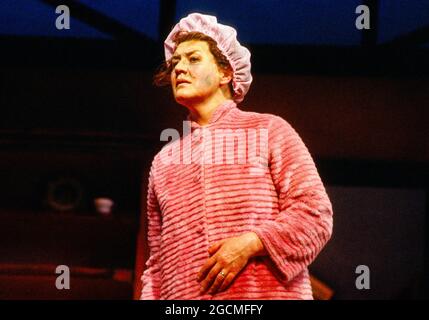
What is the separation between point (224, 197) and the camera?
1445 mm

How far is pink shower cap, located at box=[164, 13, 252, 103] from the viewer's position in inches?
66.6

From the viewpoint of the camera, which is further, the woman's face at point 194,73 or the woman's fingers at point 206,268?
the woman's face at point 194,73

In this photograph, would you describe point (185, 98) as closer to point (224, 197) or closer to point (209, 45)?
point (209, 45)

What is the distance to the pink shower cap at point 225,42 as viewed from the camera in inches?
66.6

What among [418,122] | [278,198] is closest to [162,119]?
[418,122]

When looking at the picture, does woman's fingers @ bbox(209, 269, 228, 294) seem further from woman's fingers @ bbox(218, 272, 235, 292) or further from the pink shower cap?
the pink shower cap

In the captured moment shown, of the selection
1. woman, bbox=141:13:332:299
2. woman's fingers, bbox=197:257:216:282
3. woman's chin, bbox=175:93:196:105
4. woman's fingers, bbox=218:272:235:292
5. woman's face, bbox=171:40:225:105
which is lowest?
woman's fingers, bbox=218:272:235:292

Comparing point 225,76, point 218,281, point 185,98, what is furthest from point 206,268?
point 225,76

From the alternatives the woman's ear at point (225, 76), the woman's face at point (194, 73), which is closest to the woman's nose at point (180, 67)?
the woman's face at point (194, 73)

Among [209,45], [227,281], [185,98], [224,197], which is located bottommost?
[227,281]

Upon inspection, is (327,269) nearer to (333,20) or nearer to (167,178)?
(333,20)

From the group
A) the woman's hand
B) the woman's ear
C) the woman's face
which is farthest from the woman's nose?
the woman's hand

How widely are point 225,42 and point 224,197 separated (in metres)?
0.45

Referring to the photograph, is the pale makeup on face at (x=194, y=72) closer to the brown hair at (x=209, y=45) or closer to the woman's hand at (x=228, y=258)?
the brown hair at (x=209, y=45)
